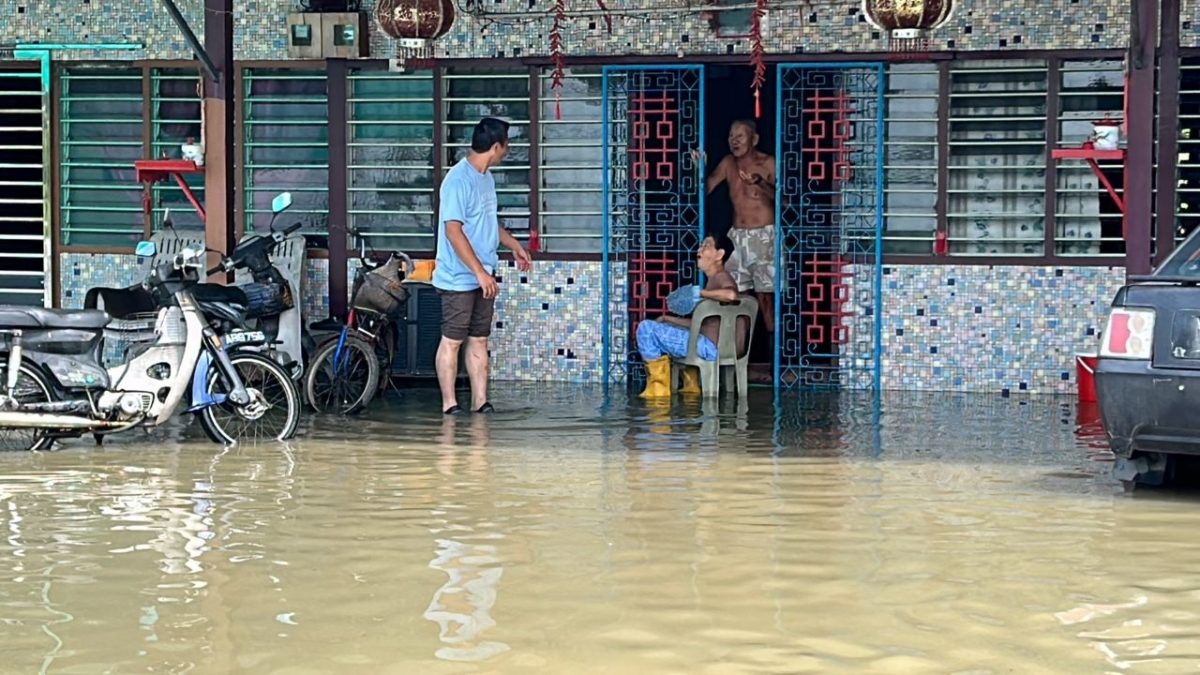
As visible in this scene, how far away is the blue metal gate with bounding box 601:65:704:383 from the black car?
16.4 ft

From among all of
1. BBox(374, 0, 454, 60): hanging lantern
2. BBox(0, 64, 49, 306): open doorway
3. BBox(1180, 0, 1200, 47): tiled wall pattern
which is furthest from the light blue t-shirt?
BBox(1180, 0, 1200, 47): tiled wall pattern

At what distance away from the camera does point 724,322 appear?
1193 cm

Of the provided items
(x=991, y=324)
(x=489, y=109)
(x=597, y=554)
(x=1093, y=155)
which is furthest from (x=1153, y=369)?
(x=489, y=109)

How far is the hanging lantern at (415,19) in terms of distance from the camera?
11.8 m

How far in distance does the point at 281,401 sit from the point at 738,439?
94.8 inches

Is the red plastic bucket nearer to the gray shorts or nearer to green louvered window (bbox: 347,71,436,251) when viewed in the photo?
the gray shorts

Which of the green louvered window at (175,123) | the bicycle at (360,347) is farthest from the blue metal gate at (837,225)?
the green louvered window at (175,123)

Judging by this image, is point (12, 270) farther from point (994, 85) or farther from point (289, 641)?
point (289, 641)

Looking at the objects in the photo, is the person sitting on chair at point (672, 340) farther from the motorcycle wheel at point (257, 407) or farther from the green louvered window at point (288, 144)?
the motorcycle wheel at point (257, 407)

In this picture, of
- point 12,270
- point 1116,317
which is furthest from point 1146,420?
point 12,270

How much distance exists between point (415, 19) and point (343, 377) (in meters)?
2.30

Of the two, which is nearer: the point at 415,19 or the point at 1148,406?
the point at 1148,406

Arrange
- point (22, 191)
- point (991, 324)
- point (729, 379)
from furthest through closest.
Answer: point (22, 191) < point (991, 324) < point (729, 379)

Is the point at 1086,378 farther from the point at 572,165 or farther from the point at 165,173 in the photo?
the point at 165,173
